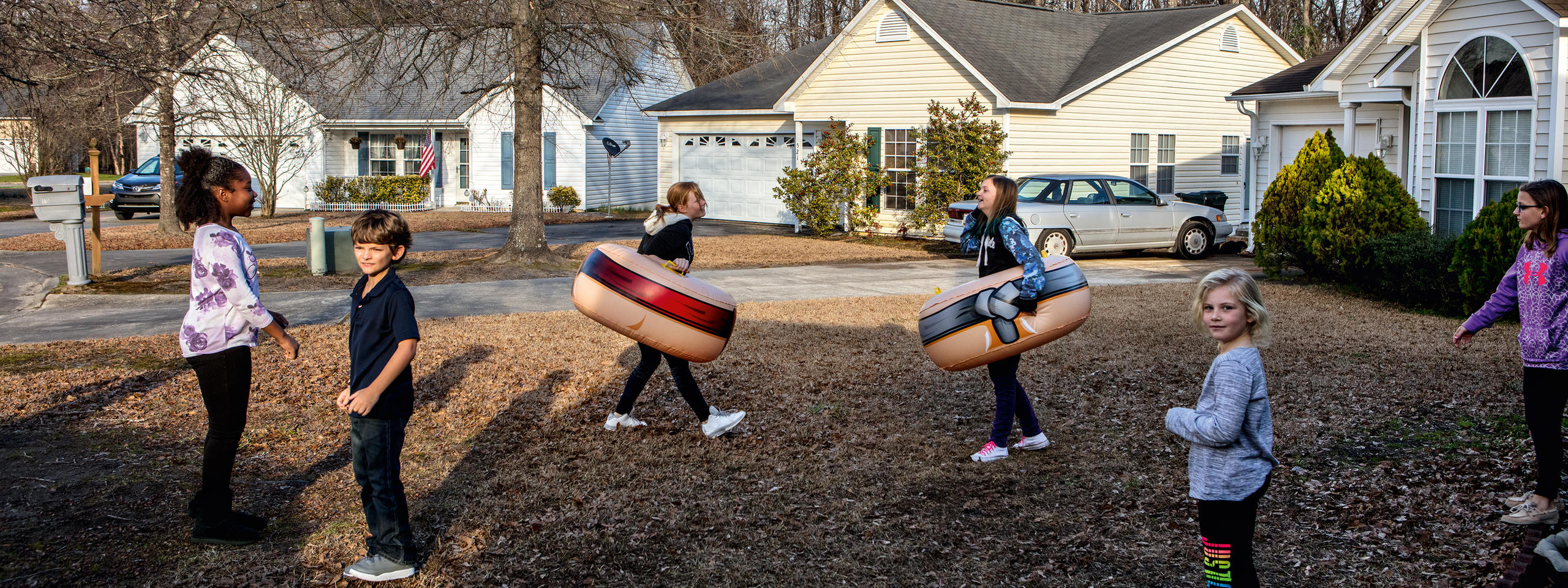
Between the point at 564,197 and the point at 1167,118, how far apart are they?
14.0m

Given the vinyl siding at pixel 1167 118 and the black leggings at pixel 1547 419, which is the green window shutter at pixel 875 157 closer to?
the vinyl siding at pixel 1167 118

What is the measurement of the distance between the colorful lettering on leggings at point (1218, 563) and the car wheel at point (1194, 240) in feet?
45.4

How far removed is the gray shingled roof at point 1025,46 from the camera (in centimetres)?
1912

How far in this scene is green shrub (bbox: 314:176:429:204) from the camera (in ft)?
91.4

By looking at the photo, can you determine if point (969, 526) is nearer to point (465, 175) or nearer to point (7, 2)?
point (7, 2)

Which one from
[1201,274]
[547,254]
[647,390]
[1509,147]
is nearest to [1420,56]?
[1509,147]

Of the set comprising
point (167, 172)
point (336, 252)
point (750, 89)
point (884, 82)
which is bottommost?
point (336, 252)

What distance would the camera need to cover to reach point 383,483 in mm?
4195

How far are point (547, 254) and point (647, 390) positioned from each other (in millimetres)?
8193

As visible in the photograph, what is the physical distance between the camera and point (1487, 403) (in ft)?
21.5

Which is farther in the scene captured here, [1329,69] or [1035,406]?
[1329,69]

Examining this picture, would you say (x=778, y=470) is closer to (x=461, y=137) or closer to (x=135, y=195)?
(x=135, y=195)

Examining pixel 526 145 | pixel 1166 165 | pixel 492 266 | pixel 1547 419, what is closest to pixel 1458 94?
pixel 1166 165

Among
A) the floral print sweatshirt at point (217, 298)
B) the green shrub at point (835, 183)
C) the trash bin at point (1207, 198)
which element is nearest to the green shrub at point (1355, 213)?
the trash bin at point (1207, 198)
